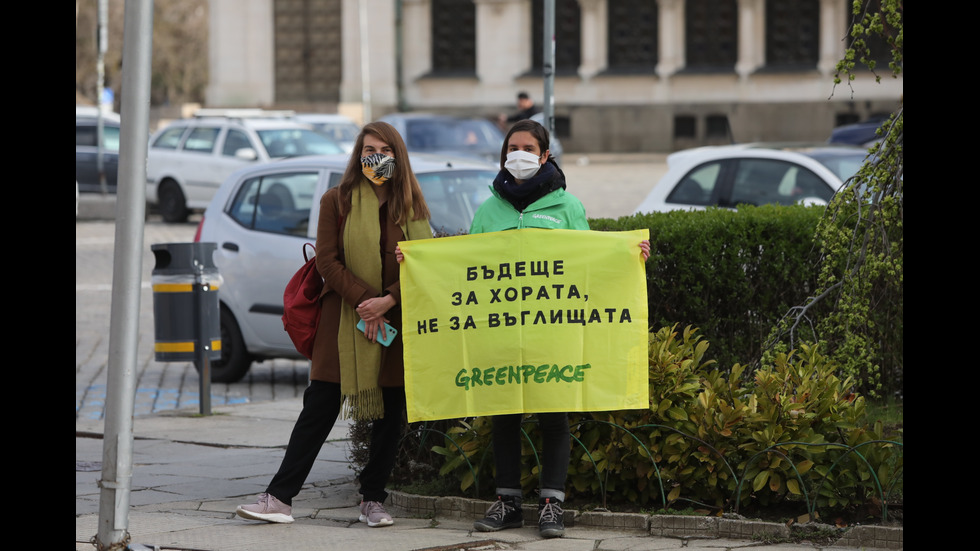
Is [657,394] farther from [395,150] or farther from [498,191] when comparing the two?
[395,150]

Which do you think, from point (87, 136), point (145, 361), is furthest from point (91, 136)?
point (145, 361)

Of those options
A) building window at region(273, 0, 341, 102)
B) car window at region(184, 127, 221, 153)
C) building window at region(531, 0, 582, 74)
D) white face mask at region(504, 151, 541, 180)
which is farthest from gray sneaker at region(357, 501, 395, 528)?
building window at region(273, 0, 341, 102)

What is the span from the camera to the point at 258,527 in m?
6.14

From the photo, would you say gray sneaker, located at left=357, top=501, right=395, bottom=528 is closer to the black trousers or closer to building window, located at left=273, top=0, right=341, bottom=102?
the black trousers

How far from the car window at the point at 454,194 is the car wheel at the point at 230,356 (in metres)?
1.95

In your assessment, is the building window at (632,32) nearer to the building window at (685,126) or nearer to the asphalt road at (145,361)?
the building window at (685,126)

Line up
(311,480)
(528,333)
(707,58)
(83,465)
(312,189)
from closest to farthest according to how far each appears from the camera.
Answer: (528,333)
(311,480)
(83,465)
(312,189)
(707,58)

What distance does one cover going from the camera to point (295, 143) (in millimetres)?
24578

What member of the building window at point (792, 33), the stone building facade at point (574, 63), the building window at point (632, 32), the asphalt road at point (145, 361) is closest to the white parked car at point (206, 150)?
the asphalt road at point (145, 361)

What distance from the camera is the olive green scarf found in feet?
19.8

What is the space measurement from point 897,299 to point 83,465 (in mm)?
4967

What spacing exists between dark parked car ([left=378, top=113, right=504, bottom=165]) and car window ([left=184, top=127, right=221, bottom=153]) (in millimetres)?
3063

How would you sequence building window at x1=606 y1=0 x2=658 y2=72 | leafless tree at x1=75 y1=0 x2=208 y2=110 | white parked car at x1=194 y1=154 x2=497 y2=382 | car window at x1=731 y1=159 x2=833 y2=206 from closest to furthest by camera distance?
white parked car at x1=194 y1=154 x2=497 y2=382 < car window at x1=731 y1=159 x2=833 y2=206 < building window at x1=606 y1=0 x2=658 y2=72 < leafless tree at x1=75 y1=0 x2=208 y2=110
